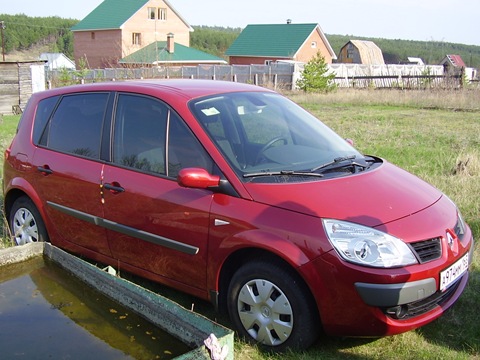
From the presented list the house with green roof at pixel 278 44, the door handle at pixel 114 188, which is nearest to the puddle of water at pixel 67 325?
the door handle at pixel 114 188

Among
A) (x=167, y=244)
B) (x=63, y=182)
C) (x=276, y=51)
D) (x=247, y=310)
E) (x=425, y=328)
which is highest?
(x=276, y=51)

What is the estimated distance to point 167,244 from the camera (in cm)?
398

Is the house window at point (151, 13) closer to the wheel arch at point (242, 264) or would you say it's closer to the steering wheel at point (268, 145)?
the steering wheel at point (268, 145)

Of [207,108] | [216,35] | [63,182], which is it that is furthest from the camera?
[216,35]

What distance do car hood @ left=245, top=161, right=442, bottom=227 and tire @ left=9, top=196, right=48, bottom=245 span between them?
2577 mm

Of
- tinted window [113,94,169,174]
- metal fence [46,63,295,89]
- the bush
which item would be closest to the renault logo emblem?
tinted window [113,94,169,174]

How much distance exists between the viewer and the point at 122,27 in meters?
59.5

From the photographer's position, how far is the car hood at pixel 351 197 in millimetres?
3375

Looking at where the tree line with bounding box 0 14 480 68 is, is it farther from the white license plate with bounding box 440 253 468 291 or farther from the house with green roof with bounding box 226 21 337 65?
the white license plate with bounding box 440 253 468 291

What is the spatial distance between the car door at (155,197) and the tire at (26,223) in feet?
3.86

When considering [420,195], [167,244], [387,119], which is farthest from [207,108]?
[387,119]

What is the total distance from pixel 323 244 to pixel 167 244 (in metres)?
1.29

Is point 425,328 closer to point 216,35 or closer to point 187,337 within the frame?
point 187,337

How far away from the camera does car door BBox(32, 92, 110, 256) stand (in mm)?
4562
